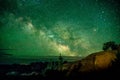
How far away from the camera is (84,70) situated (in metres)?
25.0

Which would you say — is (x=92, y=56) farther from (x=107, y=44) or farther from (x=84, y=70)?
(x=107, y=44)

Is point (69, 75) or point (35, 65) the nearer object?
point (69, 75)

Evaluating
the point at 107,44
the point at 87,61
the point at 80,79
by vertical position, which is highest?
the point at 107,44

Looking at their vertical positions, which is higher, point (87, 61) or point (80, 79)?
point (87, 61)

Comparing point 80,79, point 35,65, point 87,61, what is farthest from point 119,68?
point 35,65

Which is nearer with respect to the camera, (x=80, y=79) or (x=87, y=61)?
(x=80, y=79)

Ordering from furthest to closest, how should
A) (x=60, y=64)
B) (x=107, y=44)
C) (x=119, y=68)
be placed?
(x=107, y=44) < (x=60, y=64) < (x=119, y=68)

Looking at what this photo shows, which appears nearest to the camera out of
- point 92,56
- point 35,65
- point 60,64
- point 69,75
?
point 69,75

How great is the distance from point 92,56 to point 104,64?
1.99m

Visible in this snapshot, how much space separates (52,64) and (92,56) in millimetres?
5826

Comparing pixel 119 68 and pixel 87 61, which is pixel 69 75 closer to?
pixel 87 61

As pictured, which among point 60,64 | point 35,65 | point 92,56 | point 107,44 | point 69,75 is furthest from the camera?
point 35,65

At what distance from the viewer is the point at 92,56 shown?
2648 cm

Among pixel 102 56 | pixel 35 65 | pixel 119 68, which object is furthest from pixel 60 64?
pixel 35 65
